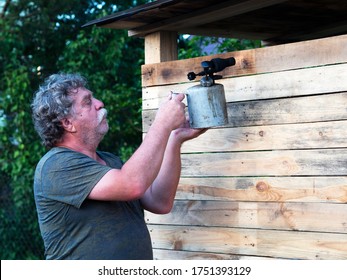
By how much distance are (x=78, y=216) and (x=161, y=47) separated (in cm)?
121

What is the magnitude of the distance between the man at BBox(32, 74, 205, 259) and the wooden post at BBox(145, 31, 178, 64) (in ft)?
2.12

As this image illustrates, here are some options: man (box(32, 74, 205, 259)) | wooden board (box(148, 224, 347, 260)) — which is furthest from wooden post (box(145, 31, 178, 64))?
wooden board (box(148, 224, 347, 260))

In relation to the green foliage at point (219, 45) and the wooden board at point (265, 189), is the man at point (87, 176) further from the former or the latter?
the green foliage at point (219, 45)

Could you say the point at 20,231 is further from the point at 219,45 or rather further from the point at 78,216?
the point at 78,216

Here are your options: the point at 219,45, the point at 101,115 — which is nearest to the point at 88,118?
the point at 101,115

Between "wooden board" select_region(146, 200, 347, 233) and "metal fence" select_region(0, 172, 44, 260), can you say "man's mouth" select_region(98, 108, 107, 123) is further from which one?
"metal fence" select_region(0, 172, 44, 260)

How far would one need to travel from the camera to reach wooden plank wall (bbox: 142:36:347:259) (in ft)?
9.85

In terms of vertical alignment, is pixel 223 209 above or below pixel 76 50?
below

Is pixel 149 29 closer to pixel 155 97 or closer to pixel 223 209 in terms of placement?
pixel 155 97

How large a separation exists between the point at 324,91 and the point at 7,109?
5.40 m

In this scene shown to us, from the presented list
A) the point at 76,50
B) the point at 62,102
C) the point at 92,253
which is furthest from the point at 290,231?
the point at 76,50

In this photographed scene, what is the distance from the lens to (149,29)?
3840 mm

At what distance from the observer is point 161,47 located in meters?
3.86

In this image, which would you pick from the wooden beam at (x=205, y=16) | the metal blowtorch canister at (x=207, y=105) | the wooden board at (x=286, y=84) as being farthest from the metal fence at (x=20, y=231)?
the metal blowtorch canister at (x=207, y=105)
